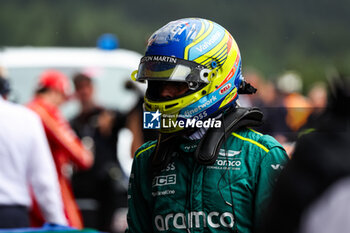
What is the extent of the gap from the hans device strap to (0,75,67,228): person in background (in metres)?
2.02

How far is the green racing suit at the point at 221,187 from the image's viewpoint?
2455 millimetres

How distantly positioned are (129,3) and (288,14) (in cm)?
293

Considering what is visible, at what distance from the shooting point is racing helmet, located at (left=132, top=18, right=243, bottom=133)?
2.63m

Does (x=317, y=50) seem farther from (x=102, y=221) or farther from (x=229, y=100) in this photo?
(x=229, y=100)

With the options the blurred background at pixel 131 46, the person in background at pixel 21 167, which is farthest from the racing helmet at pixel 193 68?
the blurred background at pixel 131 46

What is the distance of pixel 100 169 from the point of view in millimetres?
7719

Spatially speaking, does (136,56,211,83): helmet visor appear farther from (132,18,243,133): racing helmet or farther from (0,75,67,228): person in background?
(0,75,67,228): person in background

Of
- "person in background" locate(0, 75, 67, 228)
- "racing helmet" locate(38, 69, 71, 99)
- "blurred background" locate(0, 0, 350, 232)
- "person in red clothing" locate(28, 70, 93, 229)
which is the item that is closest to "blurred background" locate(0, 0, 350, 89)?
"blurred background" locate(0, 0, 350, 232)

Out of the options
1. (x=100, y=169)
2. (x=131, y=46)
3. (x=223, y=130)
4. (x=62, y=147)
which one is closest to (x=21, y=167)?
(x=62, y=147)

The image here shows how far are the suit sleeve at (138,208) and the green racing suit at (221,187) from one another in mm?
37

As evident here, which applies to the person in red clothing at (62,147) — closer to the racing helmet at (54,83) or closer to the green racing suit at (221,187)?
the racing helmet at (54,83)

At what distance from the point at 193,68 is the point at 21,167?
206 cm

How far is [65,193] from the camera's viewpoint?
5.71 metres

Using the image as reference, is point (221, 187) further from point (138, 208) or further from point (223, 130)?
point (138, 208)
